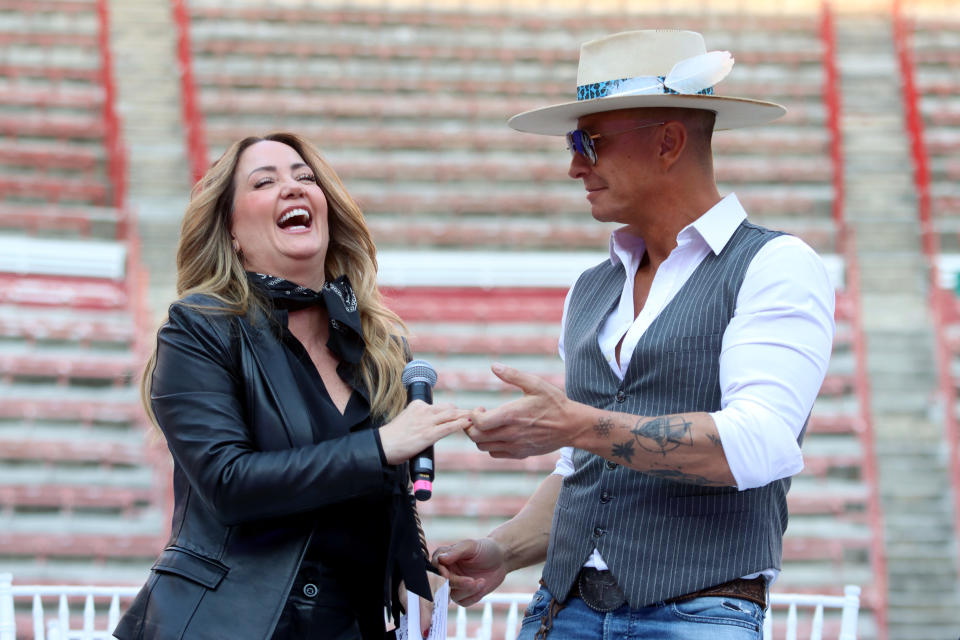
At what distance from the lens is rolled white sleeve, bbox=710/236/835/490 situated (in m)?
1.95

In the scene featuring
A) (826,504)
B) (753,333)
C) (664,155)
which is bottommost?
(826,504)

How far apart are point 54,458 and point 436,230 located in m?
2.90

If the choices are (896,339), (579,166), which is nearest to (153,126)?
(896,339)

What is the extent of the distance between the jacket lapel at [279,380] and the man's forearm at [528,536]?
568 mm

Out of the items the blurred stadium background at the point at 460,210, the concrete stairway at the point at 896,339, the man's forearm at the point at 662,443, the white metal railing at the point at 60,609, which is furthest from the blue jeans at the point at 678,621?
the concrete stairway at the point at 896,339

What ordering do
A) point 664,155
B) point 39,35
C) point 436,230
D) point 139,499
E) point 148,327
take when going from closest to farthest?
point 664,155 < point 139,499 < point 148,327 < point 436,230 < point 39,35

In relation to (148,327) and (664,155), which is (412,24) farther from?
(664,155)

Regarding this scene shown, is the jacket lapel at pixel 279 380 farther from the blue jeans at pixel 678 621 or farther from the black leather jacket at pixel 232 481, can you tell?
the blue jeans at pixel 678 621

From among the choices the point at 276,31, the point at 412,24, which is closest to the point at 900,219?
the point at 412,24

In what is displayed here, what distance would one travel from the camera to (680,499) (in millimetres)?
2129

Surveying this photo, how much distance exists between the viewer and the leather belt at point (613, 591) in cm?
209

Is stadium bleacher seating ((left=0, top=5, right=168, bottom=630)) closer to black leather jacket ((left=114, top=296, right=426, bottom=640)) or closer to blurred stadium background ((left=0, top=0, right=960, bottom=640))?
blurred stadium background ((left=0, top=0, right=960, bottom=640))

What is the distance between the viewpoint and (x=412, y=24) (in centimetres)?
919

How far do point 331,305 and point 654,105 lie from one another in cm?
82
